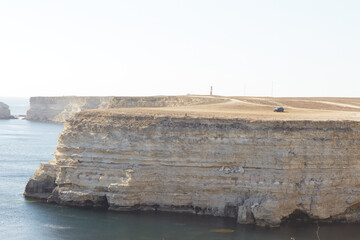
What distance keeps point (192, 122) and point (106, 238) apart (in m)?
8.66

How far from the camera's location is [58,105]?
137875 mm

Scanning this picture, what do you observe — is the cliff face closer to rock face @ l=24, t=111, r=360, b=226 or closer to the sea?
rock face @ l=24, t=111, r=360, b=226

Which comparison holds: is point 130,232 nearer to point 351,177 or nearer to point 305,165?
point 305,165

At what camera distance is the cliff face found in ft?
434

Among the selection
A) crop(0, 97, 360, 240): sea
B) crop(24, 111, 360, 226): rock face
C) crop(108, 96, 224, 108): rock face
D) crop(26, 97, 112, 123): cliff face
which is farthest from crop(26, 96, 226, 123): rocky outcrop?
crop(0, 97, 360, 240): sea

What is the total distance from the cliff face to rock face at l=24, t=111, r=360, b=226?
3794 inches

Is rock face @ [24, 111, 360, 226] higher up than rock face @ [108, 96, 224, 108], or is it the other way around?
rock face @ [108, 96, 224, 108]

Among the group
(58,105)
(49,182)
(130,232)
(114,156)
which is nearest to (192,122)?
(114,156)

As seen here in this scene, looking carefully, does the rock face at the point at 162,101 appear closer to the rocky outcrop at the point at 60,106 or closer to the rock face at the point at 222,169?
the rock face at the point at 222,169

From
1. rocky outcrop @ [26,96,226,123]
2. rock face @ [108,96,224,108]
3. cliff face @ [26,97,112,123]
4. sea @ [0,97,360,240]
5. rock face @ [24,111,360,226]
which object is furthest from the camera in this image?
cliff face @ [26,97,112,123]

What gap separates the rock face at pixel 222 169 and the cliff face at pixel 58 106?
9637 centimetres

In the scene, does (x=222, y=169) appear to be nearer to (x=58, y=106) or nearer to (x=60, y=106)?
(x=60, y=106)

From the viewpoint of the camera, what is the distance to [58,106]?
13788 centimetres

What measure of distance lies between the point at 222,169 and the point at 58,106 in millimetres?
109575
